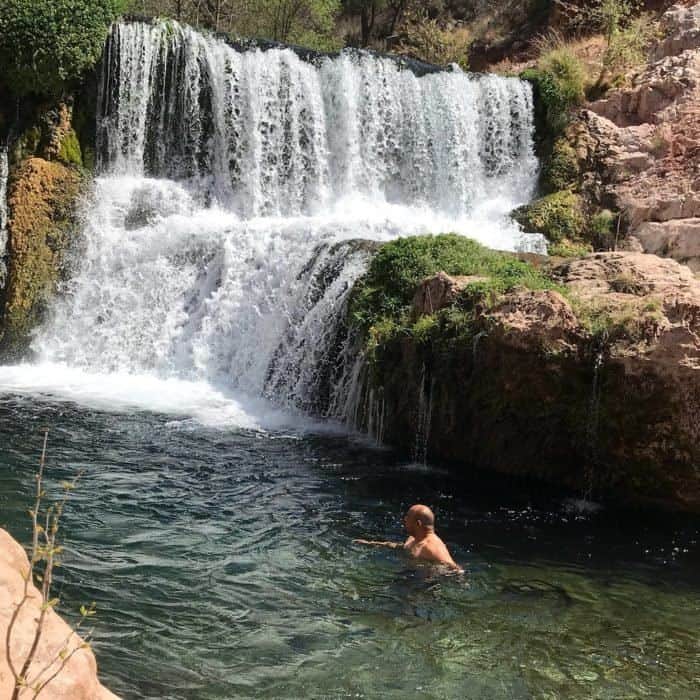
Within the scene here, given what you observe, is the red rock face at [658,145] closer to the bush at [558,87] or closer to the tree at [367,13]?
the bush at [558,87]

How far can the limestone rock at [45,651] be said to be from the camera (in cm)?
336

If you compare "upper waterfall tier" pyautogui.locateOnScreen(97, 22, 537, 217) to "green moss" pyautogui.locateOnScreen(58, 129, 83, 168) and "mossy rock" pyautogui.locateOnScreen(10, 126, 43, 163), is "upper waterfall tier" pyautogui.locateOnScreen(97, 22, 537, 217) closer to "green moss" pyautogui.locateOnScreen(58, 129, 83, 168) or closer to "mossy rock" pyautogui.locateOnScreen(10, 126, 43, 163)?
"green moss" pyautogui.locateOnScreen(58, 129, 83, 168)

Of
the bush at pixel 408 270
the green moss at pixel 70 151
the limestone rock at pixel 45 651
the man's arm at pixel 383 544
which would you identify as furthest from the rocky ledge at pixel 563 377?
the green moss at pixel 70 151

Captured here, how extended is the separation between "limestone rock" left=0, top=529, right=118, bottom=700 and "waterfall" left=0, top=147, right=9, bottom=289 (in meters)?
12.9

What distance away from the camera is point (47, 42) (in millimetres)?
16969

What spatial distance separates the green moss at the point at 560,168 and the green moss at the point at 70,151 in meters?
10.2

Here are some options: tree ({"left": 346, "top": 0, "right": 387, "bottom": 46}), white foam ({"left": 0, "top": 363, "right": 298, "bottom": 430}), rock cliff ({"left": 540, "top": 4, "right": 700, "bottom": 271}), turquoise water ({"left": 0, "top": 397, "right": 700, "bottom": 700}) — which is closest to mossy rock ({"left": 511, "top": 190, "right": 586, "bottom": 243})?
rock cliff ({"left": 540, "top": 4, "right": 700, "bottom": 271})

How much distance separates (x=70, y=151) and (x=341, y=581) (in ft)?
44.2

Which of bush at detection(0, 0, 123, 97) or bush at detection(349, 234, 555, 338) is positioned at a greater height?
bush at detection(0, 0, 123, 97)

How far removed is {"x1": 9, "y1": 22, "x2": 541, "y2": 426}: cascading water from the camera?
1378cm

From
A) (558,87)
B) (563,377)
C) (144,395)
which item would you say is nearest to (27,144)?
(144,395)

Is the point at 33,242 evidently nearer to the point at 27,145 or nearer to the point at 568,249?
the point at 27,145

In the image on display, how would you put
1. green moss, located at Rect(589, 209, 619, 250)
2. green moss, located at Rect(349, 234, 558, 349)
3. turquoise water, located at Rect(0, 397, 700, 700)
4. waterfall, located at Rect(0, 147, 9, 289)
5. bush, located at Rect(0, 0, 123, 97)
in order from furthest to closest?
1. green moss, located at Rect(589, 209, 619, 250)
2. bush, located at Rect(0, 0, 123, 97)
3. waterfall, located at Rect(0, 147, 9, 289)
4. green moss, located at Rect(349, 234, 558, 349)
5. turquoise water, located at Rect(0, 397, 700, 700)

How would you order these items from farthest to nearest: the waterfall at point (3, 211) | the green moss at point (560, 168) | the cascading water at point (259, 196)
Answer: the green moss at point (560, 168), the waterfall at point (3, 211), the cascading water at point (259, 196)
